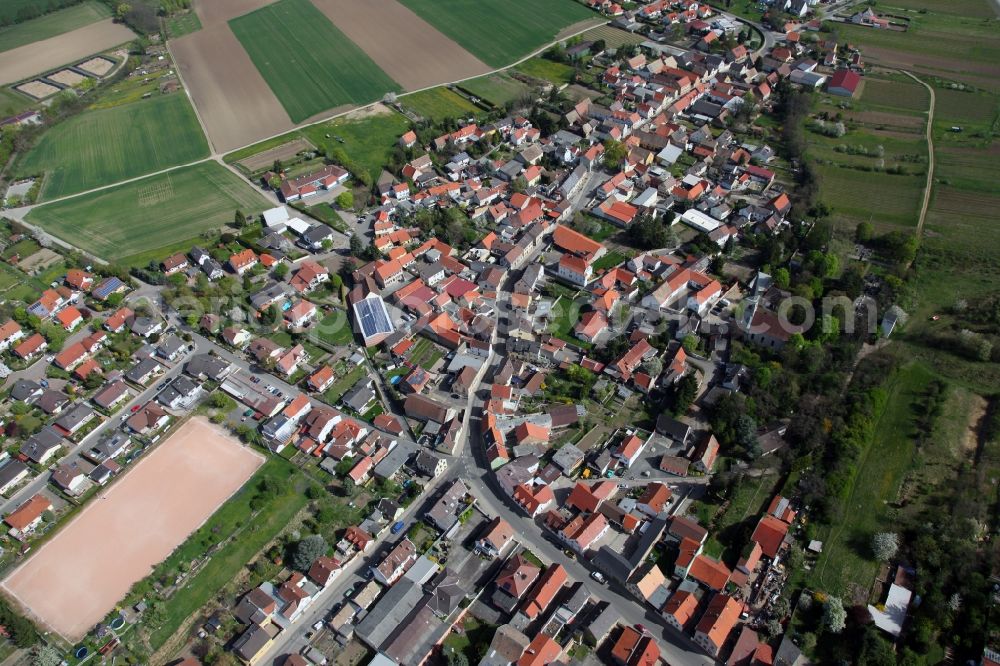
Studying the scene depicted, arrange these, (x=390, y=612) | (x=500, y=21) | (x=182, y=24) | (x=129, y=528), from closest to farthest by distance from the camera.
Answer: (x=390, y=612)
(x=129, y=528)
(x=500, y=21)
(x=182, y=24)

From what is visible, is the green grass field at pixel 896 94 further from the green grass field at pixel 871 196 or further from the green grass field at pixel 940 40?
the green grass field at pixel 871 196

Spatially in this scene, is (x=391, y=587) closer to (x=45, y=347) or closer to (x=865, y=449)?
(x=865, y=449)

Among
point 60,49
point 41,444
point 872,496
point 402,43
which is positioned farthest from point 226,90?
point 872,496

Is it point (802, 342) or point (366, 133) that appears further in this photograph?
point (366, 133)

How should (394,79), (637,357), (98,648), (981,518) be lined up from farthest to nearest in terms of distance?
(394,79), (637,357), (981,518), (98,648)

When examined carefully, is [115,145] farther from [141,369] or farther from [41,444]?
[41,444]

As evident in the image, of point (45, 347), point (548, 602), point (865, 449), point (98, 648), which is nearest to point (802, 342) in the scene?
point (865, 449)

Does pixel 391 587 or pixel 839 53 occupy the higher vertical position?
pixel 839 53

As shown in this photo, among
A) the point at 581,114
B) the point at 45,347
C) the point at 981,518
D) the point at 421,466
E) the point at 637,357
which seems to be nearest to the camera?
the point at 981,518
